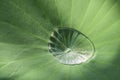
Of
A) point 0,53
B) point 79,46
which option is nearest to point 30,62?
point 0,53

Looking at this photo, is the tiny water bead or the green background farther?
the tiny water bead

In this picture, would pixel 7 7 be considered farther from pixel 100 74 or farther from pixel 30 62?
pixel 100 74

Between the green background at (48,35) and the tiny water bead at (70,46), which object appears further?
the tiny water bead at (70,46)
